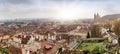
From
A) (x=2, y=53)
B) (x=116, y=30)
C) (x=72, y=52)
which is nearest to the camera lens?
Answer: (x=2, y=53)

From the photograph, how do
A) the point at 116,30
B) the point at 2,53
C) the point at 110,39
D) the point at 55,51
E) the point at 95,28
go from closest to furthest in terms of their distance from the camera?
the point at 2,53
the point at 55,51
the point at 110,39
the point at 116,30
the point at 95,28

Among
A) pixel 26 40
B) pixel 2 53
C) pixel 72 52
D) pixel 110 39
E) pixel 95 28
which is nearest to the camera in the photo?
pixel 2 53

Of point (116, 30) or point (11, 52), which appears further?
point (116, 30)

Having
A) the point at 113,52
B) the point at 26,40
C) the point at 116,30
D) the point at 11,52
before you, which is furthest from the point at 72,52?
the point at 116,30

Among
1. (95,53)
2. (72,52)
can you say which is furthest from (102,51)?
(72,52)

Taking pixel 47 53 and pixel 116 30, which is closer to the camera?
pixel 47 53

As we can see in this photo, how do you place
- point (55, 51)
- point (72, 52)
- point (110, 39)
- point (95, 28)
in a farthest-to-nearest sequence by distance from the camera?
point (95, 28)
point (110, 39)
point (55, 51)
point (72, 52)

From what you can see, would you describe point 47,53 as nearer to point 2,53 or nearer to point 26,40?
point 2,53

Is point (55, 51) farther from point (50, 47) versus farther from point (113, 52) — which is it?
point (113, 52)

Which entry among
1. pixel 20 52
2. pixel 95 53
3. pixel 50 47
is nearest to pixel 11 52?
pixel 20 52
